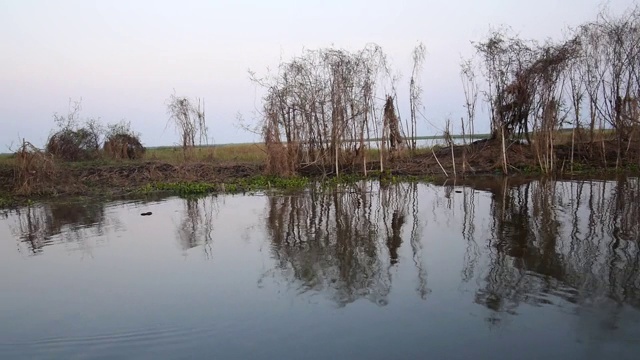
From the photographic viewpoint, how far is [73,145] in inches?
991

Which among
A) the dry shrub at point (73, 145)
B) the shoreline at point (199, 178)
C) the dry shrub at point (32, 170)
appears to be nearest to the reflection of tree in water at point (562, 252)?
the shoreline at point (199, 178)

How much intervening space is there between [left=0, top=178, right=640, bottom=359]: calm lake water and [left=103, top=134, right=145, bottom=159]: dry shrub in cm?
1711

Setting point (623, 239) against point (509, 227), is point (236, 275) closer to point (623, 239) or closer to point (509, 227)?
point (509, 227)

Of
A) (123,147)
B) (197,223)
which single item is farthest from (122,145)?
(197,223)

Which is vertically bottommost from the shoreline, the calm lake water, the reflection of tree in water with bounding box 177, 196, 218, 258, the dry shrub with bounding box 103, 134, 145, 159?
the calm lake water

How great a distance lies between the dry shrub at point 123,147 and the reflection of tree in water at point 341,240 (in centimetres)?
1699

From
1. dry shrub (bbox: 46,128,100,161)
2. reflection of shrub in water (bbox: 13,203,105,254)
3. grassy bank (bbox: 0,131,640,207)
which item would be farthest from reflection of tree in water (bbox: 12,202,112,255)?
dry shrub (bbox: 46,128,100,161)

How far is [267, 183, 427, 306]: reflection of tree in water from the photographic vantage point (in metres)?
5.75

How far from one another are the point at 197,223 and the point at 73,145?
1849cm

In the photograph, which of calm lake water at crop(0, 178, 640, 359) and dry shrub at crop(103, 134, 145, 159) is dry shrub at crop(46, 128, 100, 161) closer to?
dry shrub at crop(103, 134, 145, 159)

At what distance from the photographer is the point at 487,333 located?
4199 millimetres

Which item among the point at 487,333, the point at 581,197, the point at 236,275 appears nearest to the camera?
the point at 487,333

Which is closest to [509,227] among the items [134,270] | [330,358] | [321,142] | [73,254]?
[330,358]

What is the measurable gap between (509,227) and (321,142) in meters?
12.2
